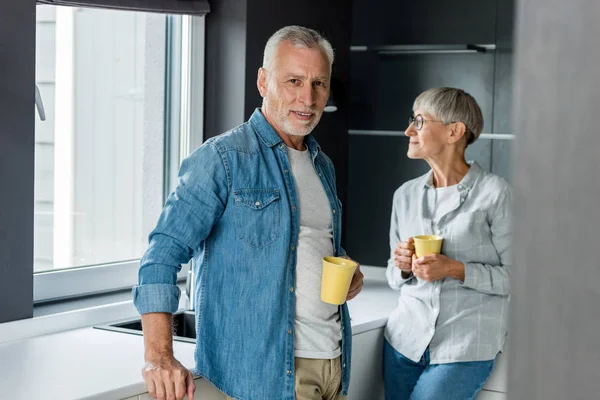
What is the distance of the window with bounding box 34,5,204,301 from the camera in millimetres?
2355

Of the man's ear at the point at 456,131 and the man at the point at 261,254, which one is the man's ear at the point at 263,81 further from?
the man's ear at the point at 456,131

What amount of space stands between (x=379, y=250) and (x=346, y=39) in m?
0.87

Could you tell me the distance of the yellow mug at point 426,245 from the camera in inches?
83.7

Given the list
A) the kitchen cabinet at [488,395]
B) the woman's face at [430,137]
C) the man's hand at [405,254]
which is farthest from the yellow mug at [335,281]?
the kitchen cabinet at [488,395]

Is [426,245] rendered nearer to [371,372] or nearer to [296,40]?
[371,372]

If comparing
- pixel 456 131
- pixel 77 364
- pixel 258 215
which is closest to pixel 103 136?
pixel 77 364

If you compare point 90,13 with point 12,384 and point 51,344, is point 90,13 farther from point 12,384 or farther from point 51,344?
point 12,384

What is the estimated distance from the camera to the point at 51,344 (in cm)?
198

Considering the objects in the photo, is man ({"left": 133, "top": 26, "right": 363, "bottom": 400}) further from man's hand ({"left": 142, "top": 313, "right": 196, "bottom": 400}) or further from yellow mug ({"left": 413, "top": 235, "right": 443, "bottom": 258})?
yellow mug ({"left": 413, "top": 235, "right": 443, "bottom": 258})

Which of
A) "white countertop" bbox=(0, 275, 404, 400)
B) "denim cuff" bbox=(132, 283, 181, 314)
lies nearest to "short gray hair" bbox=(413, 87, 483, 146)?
"white countertop" bbox=(0, 275, 404, 400)

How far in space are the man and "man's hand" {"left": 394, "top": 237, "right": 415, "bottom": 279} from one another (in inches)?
24.2

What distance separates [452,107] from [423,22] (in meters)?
0.94

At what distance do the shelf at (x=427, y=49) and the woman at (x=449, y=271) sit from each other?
710 millimetres

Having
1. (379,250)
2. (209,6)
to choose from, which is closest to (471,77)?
(379,250)
